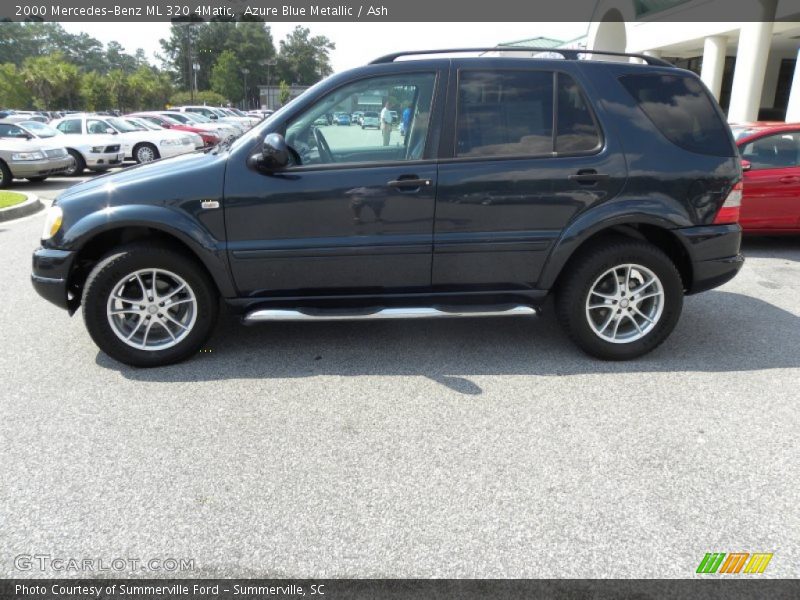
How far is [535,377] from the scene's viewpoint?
3.85m

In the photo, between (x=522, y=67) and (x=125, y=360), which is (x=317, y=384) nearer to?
(x=125, y=360)

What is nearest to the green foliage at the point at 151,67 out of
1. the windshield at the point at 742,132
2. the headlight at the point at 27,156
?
the headlight at the point at 27,156

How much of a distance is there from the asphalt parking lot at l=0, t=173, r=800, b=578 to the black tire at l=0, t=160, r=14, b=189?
10593 millimetres

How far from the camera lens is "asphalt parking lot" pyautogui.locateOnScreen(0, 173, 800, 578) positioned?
2.37 m

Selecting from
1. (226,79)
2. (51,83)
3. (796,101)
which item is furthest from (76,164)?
(226,79)

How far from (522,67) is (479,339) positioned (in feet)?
6.36

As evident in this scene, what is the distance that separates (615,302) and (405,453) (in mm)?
1977

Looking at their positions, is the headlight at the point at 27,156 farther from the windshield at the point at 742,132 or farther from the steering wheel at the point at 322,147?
the windshield at the point at 742,132

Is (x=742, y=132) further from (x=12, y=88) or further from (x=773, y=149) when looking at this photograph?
(x=12, y=88)

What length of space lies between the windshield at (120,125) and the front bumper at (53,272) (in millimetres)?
14463

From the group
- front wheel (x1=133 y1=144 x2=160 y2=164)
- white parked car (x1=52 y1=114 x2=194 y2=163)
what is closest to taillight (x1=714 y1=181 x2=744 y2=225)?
white parked car (x1=52 y1=114 x2=194 y2=163)

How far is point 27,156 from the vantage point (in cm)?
1309

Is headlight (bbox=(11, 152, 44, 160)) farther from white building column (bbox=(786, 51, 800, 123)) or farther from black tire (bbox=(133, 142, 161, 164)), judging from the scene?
white building column (bbox=(786, 51, 800, 123))

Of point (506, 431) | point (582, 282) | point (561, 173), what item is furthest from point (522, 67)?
point (506, 431)
